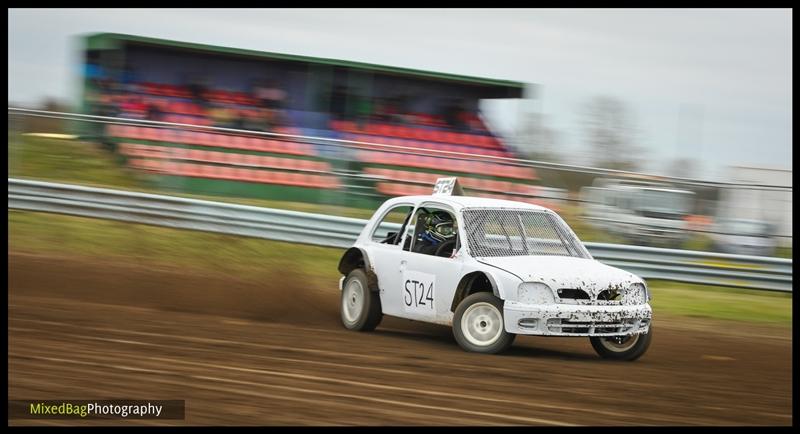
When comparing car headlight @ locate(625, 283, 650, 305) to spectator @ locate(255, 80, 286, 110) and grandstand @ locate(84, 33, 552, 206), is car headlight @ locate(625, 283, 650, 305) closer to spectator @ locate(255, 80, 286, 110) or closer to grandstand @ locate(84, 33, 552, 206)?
grandstand @ locate(84, 33, 552, 206)

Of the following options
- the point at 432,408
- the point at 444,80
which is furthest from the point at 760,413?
the point at 444,80

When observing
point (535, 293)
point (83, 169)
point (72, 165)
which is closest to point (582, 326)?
point (535, 293)

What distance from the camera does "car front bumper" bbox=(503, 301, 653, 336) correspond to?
8.43 m

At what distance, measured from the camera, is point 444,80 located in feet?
72.6

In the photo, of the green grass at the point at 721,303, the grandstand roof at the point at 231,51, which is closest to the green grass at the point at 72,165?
the grandstand roof at the point at 231,51

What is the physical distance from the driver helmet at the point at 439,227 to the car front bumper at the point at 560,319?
1612 mm

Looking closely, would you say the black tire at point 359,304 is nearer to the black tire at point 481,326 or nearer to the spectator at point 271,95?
the black tire at point 481,326

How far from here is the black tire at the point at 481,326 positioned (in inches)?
338

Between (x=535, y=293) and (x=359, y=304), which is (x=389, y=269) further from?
(x=535, y=293)

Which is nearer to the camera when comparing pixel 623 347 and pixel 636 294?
pixel 636 294

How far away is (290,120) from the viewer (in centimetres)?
2025

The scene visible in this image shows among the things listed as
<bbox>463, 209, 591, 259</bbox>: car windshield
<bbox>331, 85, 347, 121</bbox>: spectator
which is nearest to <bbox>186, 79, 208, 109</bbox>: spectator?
<bbox>331, 85, 347, 121</bbox>: spectator

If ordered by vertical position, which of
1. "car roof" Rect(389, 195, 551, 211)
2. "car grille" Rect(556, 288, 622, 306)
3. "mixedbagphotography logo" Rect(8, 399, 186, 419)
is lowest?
"mixedbagphotography logo" Rect(8, 399, 186, 419)

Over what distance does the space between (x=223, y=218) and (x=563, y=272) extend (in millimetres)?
7194
